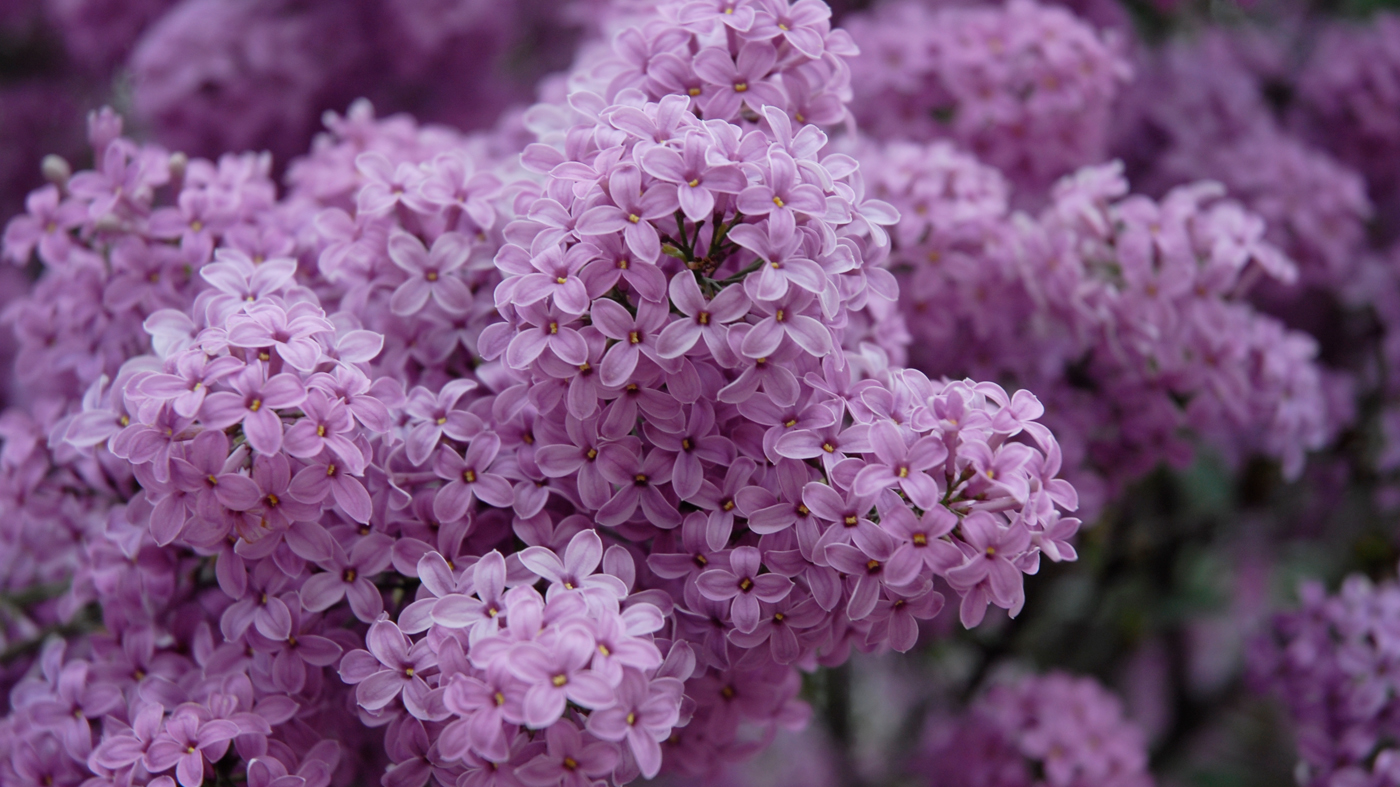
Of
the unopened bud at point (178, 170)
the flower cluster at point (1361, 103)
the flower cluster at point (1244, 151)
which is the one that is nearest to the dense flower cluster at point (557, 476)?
the unopened bud at point (178, 170)

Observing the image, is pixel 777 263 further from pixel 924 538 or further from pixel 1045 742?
pixel 1045 742

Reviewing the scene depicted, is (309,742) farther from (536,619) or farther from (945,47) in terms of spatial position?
(945,47)

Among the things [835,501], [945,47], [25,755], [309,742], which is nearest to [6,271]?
[25,755]

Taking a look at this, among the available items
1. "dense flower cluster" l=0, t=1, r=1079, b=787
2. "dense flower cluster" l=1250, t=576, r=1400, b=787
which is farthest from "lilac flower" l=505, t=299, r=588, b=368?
"dense flower cluster" l=1250, t=576, r=1400, b=787

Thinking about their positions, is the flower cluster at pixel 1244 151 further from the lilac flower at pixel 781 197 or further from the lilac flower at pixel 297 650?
the lilac flower at pixel 297 650

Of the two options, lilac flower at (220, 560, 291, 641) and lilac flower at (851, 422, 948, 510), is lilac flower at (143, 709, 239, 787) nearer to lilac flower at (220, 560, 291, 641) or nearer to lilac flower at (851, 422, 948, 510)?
Answer: lilac flower at (220, 560, 291, 641)

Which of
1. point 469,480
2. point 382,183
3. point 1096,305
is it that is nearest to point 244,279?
point 382,183
